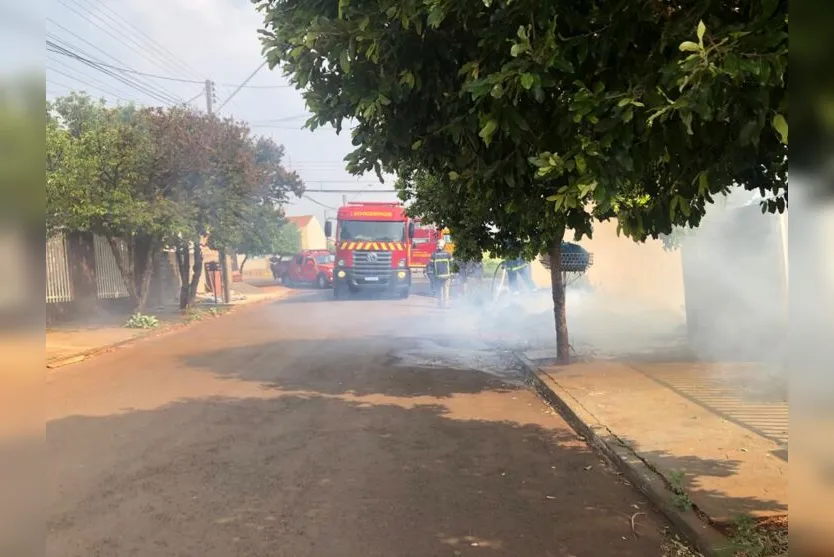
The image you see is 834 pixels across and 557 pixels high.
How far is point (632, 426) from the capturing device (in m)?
6.97

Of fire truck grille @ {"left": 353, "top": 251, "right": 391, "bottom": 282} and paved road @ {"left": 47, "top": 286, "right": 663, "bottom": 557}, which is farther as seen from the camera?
fire truck grille @ {"left": 353, "top": 251, "right": 391, "bottom": 282}

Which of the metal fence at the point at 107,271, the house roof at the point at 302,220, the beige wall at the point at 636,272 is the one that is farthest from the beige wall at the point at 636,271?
the house roof at the point at 302,220

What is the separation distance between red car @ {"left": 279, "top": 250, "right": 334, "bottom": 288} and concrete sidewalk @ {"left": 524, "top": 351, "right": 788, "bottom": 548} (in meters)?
26.0

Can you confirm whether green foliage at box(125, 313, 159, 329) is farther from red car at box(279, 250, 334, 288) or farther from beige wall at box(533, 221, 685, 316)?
red car at box(279, 250, 334, 288)

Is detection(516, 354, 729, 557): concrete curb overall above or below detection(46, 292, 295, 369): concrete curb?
below

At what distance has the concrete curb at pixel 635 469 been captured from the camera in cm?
420

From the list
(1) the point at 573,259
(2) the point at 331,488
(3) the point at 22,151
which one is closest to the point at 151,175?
(1) the point at 573,259

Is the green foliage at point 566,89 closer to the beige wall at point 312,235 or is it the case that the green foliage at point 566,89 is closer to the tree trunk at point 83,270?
the tree trunk at point 83,270

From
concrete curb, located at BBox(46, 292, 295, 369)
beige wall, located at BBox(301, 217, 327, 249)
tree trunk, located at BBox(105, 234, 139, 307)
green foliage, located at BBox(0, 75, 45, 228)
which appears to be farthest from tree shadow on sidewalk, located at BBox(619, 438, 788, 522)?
beige wall, located at BBox(301, 217, 327, 249)

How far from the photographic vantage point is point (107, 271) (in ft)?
64.4

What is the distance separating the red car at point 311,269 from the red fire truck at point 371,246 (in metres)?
7.96

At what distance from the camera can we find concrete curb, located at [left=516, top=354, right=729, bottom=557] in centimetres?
420

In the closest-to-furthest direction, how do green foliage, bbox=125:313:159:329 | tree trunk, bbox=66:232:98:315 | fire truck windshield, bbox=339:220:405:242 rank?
green foliage, bbox=125:313:159:329, tree trunk, bbox=66:232:98:315, fire truck windshield, bbox=339:220:405:242

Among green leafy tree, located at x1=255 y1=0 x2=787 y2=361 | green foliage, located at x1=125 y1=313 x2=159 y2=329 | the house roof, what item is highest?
the house roof
